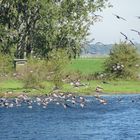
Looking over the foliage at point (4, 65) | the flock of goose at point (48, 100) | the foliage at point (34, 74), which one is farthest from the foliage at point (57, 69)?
the foliage at point (4, 65)

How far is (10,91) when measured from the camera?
7519 cm

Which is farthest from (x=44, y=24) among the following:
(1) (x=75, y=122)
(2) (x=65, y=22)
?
(1) (x=75, y=122)

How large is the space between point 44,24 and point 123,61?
15023 mm

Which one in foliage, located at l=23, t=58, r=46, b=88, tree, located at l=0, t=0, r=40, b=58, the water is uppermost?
tree, located at l=0, t=0, r=40, b=58

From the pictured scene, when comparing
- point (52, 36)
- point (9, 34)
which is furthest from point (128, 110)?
point (9, 34)

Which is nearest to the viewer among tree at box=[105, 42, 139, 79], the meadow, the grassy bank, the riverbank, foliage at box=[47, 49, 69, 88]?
the riverbank

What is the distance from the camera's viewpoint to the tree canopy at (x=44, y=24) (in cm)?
9875

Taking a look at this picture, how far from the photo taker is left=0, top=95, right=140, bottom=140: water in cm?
4347

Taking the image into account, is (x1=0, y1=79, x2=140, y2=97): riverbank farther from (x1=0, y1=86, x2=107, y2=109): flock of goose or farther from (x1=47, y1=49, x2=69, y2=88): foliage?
(x1=0, y1=86, x2=107, y2=109): flock of goose

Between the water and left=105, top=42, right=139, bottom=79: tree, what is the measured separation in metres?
28.0

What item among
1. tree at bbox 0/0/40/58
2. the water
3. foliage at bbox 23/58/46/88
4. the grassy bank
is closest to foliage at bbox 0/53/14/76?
the grassy bank

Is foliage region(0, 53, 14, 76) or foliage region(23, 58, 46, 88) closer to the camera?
foliage region(23, 58, 46, 88)

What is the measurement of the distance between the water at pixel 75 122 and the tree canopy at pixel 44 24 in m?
30.6

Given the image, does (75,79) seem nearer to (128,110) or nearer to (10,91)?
(10,91)
